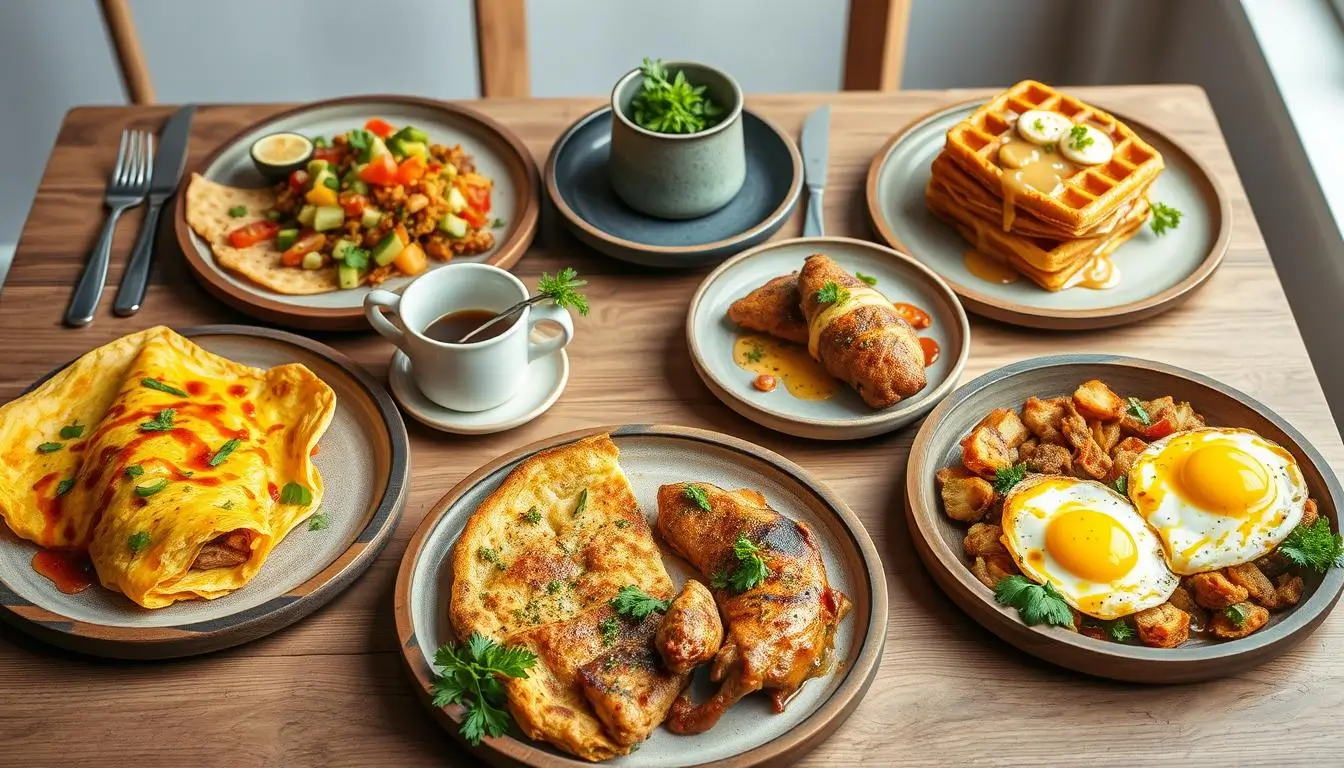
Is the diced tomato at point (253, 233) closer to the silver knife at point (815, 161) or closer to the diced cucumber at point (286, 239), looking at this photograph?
the diced cucumber at point (286, 239)

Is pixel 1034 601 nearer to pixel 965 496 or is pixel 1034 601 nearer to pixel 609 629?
pixel 965 496

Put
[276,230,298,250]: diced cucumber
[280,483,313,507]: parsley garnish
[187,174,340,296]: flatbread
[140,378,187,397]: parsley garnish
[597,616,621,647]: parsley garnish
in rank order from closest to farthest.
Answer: [597,616,621,647]: parsley garnish → [280,483,313,507]: parsley garnish → [140,378,187,397]: parsley garnish → [187,174,340,296]: flatbread → [276,230,298,250]: diced cucumber

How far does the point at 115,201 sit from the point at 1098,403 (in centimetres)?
313

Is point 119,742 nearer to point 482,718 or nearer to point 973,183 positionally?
point 482,718

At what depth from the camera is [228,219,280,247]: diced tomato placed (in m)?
3.62

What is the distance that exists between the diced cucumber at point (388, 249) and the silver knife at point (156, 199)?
0.74m

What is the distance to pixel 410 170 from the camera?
3637mm

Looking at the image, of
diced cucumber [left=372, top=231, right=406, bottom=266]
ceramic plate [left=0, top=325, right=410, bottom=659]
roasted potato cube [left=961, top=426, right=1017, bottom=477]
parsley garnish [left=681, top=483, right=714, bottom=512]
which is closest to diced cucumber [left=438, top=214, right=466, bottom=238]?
diced cucumber [left=372, top=231, right=406, bottom=266]

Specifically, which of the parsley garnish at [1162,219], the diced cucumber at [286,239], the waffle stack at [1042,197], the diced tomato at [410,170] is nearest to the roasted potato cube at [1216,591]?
the waffle stack at [1042,197]

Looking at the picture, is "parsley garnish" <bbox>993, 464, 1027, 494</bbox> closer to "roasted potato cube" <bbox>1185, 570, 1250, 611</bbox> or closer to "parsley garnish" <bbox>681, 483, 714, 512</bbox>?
"roasted potato cube" <bbox>1185, 570, 1250, 611</bbox>

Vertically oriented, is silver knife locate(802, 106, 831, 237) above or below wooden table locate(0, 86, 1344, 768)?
above

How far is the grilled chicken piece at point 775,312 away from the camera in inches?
132

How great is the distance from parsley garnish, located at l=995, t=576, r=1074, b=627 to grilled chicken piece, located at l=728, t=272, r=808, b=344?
0.98 m

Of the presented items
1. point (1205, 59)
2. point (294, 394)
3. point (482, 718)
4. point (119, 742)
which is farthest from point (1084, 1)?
point (119, 742)
